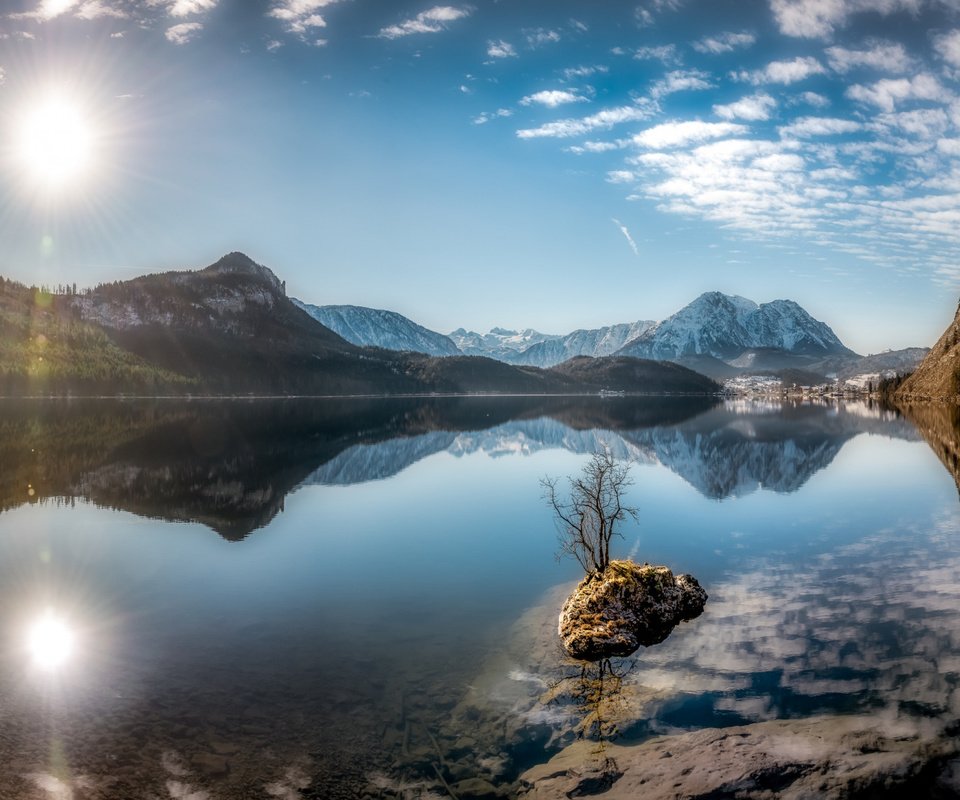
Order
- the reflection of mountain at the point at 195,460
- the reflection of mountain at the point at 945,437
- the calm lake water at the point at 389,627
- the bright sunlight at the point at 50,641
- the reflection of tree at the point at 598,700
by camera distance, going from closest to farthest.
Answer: the reflection of tree at the point at 598,700 → the calm lake water at the point at 389,627 → the bright sunlight at the point at 50,641 → the reflection of mountain at the point at 195,460 → the reflection of mountain at the point at 945,437

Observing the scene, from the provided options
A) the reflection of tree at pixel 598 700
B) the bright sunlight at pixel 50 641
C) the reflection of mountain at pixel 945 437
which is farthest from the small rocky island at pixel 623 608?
the reflection of mountain at pixel 945 437

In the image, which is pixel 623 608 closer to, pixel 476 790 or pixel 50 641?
pixel 476 790

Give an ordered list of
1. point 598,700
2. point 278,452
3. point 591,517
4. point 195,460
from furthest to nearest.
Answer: point 278,452 → point 195,460 → point 591,517 → point 598,700

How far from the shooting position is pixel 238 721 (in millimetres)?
22250

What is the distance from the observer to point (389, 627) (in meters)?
31.7

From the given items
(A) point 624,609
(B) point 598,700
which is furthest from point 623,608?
(B) point 598,700

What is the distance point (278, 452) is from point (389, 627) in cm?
8029

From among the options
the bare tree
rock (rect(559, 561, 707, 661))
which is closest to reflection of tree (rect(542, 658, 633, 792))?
rock (rect(559, 561, 707, 661))

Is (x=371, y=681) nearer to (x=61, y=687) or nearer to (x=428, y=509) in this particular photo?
(x=61, y=687)

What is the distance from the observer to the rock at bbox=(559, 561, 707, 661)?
29047 mm

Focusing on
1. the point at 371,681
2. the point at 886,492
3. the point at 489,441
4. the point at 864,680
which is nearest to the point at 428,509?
the point at 371,681

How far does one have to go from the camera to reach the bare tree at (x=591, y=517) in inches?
1444

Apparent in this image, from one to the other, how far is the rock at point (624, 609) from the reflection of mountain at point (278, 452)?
105 ft

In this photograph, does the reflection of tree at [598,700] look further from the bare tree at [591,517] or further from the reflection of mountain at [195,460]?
the reflection of mountain at [195,460]
